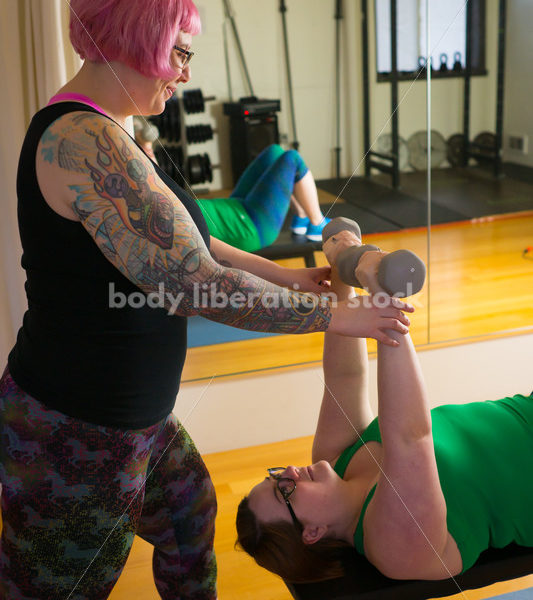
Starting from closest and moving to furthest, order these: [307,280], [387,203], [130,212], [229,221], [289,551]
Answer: [130,212], [289,551], [307,280], [229,221], [387,203]

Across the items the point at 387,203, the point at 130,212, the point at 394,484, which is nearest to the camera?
the point at 130,212

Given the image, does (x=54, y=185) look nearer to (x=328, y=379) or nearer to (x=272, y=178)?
(x=328, y=379)

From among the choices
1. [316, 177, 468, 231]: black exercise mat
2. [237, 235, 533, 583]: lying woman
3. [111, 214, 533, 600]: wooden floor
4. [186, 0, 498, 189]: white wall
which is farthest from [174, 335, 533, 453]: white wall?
[237, 235, 533, 583]: lying woman

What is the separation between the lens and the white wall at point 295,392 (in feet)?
7.67

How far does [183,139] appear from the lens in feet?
7.05

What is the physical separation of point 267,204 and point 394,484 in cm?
131

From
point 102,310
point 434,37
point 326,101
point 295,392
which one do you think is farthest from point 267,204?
point 102,310

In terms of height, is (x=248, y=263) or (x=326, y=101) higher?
(x=326, y=101)

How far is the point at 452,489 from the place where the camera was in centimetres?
128

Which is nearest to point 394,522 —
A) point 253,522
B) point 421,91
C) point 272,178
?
point 253,522

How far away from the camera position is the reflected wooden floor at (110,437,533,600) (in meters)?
1.71

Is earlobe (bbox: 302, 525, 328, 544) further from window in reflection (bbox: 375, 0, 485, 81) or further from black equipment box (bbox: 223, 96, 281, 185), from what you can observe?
window in reflection (bbox: 375, 0, 485, 81)

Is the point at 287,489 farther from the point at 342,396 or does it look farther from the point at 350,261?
the point at 350,261

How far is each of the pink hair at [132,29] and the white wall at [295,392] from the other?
148 cm
